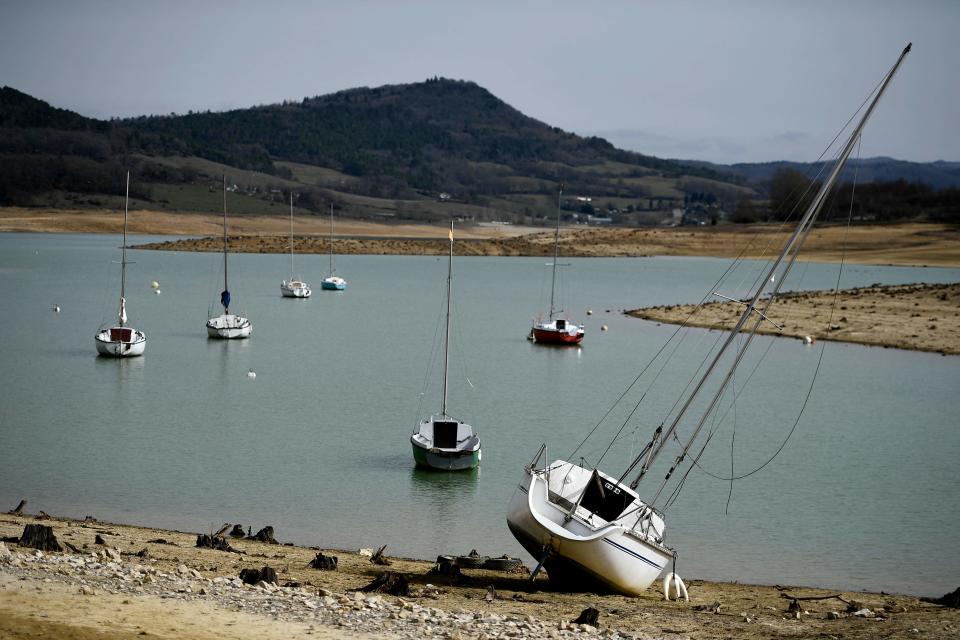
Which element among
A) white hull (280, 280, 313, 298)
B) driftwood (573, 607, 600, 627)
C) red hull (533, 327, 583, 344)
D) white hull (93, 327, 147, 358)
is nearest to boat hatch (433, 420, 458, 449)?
driftwood (573, 607, 600, 627)

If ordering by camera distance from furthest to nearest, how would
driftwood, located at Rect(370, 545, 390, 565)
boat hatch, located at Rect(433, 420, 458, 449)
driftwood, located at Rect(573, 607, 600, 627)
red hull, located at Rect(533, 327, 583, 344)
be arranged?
red hull, located at Rect(533, 327, 583, 344) → boat hatch, located at Rect(433, 420, 458, 449) → driftwood, located at Rect(370, 545, 390, 565) → driftwood, located at Rect(573, 607, 600, 627)

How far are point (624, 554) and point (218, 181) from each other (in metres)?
191

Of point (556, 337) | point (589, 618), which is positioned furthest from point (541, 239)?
point (589, 618)

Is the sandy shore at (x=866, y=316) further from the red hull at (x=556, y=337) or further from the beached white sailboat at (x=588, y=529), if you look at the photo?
the beached white sailboat at (x=588, y=529)

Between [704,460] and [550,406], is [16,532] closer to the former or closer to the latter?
[704,460]

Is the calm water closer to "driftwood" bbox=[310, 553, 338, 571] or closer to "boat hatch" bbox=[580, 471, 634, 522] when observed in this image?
"boat hatch" bbox=[580, 471, 634, 522]

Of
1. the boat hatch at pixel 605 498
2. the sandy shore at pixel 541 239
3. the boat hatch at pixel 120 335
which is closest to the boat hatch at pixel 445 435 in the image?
the boat hatch at pixel 605 498

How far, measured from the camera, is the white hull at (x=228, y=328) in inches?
1654

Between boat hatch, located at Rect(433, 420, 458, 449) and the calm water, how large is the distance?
2.14 feet

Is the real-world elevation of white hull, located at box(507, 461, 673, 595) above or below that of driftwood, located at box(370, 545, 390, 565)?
above

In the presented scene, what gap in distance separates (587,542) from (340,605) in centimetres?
314

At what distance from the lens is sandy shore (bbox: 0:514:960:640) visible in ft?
32.4

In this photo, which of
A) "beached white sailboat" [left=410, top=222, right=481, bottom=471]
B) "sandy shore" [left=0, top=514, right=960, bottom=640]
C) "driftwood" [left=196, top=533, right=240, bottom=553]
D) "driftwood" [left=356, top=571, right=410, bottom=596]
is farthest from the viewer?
"beached white sailboat" [left=410, top=222, right=481, bottom=471]

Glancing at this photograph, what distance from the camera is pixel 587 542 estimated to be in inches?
504
